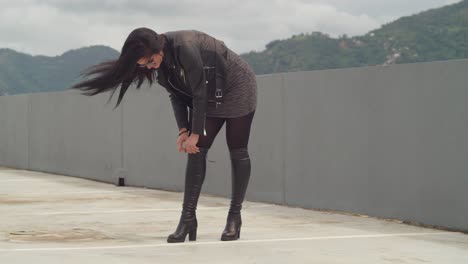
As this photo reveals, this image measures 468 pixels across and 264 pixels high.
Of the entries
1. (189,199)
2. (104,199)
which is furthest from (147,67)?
(104,199)

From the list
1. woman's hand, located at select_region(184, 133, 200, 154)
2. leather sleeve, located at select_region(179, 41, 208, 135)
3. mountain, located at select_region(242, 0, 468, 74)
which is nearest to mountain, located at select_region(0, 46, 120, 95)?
mountain, located at select_region(242, 0, 468, 74)

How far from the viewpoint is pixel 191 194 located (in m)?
5.82

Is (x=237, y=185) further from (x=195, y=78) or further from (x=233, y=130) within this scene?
(x=195, y=78)

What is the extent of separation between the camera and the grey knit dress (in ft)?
19.0

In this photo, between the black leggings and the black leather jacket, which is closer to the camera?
the black leather jacket

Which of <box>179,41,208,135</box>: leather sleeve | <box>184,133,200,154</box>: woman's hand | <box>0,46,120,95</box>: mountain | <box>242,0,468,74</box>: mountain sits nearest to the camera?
<box>179,41,208,135</box>: leather sleeve

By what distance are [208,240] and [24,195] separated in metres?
5.39

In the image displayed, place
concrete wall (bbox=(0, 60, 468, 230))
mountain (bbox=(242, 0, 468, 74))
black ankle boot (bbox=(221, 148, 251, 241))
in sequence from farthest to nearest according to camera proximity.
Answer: mountain (bbox=(242, 0, 468, 74))
concrete wall (bbox=(0, 60, 468, 230))
black ankle boot (bbox=(221, 148, 251, 241))

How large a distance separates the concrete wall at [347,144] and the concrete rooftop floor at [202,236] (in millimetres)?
263

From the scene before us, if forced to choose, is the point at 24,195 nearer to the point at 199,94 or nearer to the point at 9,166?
the point at 199,94

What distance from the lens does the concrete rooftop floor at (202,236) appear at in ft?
16.8

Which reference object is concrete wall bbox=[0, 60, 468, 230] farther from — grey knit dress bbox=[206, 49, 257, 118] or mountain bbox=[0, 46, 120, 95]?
mountain bbox=[0, 46, 120, 95]

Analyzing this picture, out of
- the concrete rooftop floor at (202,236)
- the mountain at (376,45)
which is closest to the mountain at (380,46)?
the mountain at (376,45)

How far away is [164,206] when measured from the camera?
360 inches
